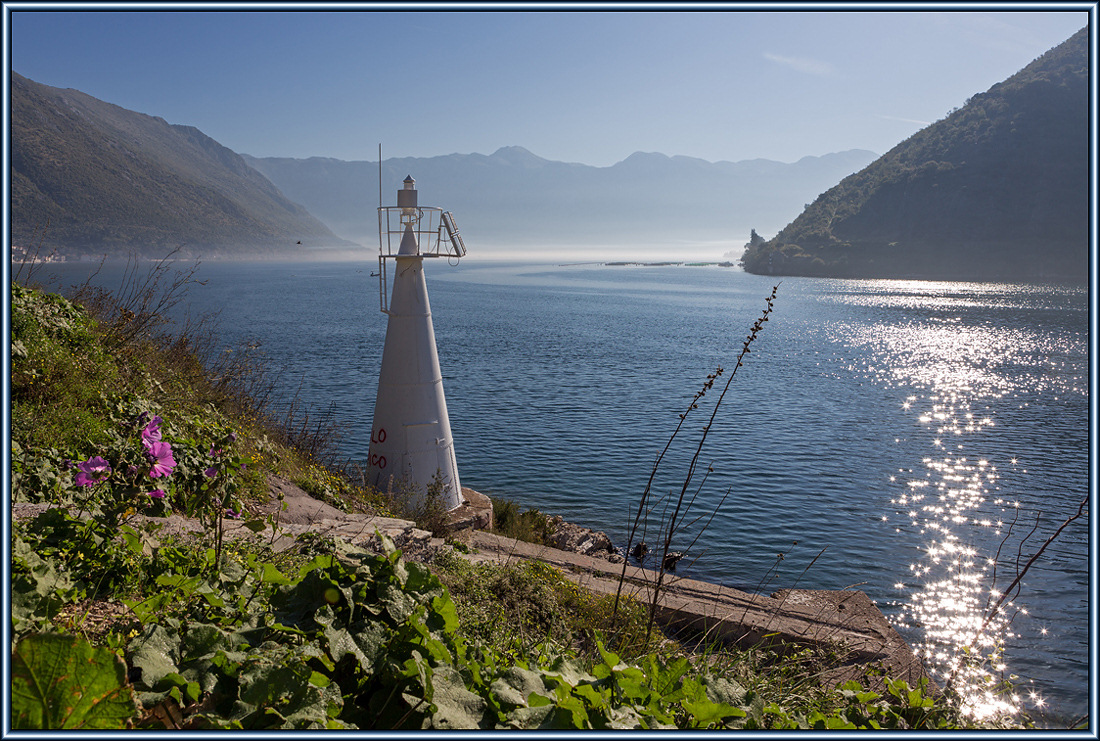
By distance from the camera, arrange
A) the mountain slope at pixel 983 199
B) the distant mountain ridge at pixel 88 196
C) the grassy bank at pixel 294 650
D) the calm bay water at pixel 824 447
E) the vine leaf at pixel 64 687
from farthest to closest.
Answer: the mountain slope at pixel 983 199, the distant mountain ridge at pixel 88 196, the calm bay water at pixel 824 447, the grassy bank at pixel 294 650, the vine leaf at pixel 64 687

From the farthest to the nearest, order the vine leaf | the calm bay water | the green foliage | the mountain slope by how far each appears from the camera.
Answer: the mountain slope, the green foliage, the calm bay water, the vine leaf

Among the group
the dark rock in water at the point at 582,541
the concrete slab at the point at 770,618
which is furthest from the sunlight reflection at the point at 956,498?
the dark rock in water at the point at 582,541

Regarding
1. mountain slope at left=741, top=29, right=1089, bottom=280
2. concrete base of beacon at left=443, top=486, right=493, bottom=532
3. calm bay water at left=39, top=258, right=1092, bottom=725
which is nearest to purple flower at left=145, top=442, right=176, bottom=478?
calm bay water at left=39, top=258, right=1092, bottom=725

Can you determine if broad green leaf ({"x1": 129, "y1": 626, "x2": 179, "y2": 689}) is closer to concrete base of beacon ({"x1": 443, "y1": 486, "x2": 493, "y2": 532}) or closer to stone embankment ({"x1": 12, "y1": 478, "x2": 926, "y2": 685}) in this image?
stone embankment ({"x1": 12, "y1": 478, "x2": 926, "y2": 685})

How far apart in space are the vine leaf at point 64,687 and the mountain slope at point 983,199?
4984 inches

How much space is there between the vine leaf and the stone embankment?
252 centimetres

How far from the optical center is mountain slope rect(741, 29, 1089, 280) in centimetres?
10494

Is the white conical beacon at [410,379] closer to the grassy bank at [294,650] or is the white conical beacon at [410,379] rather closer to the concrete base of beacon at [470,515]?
the concrete base of beacon at [470,515]

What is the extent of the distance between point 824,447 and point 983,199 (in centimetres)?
12006

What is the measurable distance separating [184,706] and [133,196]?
108m

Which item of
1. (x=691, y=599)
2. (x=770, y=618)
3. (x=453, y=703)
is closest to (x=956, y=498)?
(x=770, y=618)

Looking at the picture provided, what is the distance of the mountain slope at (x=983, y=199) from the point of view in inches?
4131

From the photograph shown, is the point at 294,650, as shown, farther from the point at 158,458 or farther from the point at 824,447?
the point at 824,447

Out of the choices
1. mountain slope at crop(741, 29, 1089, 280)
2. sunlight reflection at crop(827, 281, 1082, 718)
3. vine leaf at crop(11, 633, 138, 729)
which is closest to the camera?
vine leaf at crop(11, 633, 138, 729)
